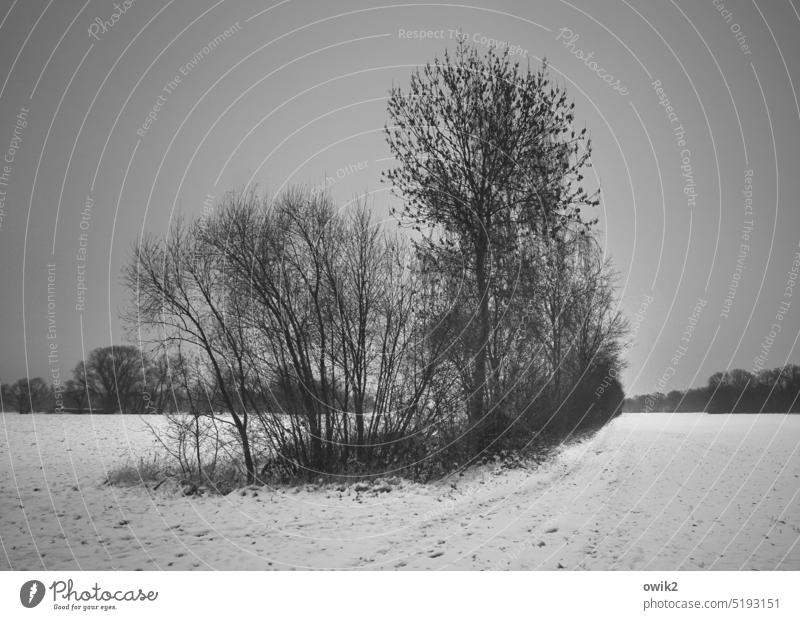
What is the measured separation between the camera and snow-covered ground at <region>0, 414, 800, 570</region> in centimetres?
689

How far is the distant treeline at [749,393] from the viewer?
12156 mm

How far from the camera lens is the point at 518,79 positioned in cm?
1394

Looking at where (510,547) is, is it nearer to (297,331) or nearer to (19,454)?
(297,331)
